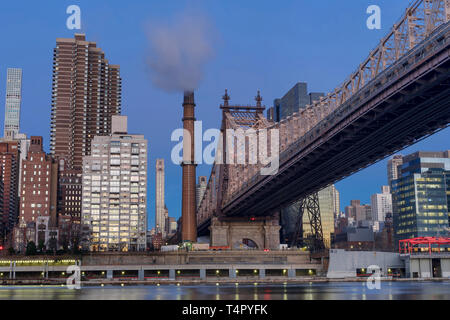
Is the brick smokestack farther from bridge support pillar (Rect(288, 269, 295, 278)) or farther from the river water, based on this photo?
the river water

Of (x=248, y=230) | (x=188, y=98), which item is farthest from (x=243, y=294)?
(x=188, y=98)

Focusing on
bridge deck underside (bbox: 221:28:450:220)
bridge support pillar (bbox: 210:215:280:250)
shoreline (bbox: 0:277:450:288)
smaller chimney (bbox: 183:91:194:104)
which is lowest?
shoreline (bbox: 0:277:450:288)

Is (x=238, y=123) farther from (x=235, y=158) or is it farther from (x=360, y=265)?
(x=360, y=265)

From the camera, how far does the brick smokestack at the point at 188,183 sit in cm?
14988

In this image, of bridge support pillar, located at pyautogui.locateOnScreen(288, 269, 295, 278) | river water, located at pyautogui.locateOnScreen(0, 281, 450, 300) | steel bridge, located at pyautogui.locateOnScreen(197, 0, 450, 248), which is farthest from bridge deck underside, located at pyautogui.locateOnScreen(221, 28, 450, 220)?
bridge support pillar, located at pyautogui.locateOnScreen(288, 269, 295, 278)

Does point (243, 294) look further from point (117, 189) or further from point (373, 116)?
point (117, 189)

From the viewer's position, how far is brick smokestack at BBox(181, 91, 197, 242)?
14988cm

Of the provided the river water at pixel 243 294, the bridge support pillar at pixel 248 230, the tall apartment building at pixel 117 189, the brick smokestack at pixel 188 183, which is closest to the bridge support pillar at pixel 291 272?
the bridge support pillar at pixel 248 230

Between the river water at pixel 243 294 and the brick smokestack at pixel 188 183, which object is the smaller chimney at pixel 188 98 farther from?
the river water at pixel 243 294

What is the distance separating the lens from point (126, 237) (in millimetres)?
193625

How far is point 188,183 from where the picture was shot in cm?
15062

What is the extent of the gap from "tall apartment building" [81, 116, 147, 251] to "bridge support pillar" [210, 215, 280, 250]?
156 feet
